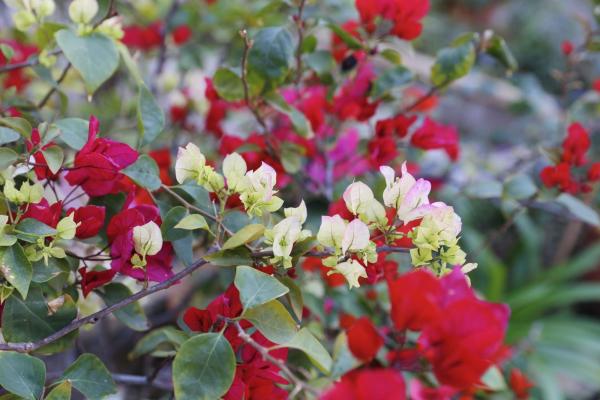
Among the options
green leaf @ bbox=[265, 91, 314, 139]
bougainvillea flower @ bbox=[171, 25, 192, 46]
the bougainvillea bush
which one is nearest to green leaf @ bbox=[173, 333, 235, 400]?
the bougainvillea bush

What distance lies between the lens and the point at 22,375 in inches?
16.9

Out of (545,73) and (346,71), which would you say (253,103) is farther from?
(545,73)

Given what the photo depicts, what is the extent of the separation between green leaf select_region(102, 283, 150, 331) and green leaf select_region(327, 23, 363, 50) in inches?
14.1

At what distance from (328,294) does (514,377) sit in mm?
386

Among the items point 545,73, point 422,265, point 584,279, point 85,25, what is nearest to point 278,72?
point 85,25

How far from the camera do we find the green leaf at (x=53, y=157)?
460 millimetres

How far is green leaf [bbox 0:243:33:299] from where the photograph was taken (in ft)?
1.40

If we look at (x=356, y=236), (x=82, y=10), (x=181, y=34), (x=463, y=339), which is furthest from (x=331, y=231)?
(x=181, y=34)

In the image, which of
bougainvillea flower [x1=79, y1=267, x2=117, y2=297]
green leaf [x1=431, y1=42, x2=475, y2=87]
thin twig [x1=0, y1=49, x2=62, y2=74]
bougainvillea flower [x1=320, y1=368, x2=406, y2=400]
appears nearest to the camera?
bougainvillea flower [x1=320, y1=368, x2=406, y2=400]

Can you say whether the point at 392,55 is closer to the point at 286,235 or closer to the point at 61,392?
the point at 286,235

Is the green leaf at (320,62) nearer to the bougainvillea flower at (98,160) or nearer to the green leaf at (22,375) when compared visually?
the bougainvillea flower at (98,160)

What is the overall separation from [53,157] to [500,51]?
1.82 ft

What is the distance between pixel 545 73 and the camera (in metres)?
3.45

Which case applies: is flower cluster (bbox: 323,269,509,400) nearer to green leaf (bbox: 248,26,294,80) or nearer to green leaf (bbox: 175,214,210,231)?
green leaf (bbox: 175,214,210,231)
